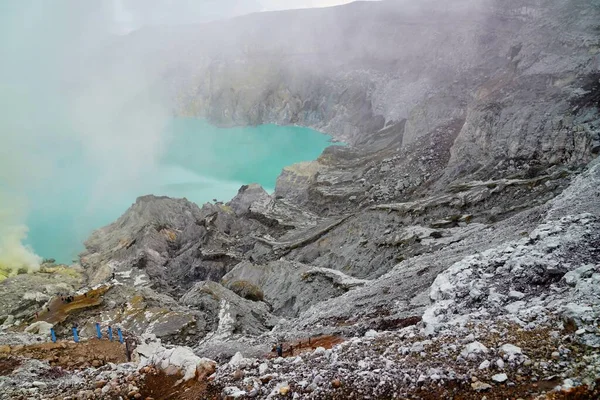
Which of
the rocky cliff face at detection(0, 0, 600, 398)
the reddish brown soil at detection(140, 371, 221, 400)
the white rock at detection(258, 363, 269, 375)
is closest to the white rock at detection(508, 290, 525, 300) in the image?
the rocky cliff face at detection(0, 0, 600, 398)

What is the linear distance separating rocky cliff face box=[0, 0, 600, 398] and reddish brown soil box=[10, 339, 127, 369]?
5078 mm

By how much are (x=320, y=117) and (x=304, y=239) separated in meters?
91.6

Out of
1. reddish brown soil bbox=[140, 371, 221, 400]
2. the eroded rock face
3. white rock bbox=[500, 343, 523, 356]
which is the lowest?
white rock bbox=[500, 343, 523, 356]

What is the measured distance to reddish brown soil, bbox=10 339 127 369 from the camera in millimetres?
14625

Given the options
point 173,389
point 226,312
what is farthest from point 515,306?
point 226,312

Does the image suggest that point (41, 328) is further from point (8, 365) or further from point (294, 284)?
point (294, 284)

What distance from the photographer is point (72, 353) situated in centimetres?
1523

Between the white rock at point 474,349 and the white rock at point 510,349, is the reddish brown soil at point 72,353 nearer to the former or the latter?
the white rock at point 474,349

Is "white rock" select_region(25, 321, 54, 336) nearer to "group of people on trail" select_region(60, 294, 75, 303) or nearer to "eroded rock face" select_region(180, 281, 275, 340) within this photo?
"group of people on trail" select_region(60, 294, 75, 303)

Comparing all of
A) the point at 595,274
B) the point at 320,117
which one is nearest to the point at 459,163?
the point at 595,274

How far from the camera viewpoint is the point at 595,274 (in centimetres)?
984

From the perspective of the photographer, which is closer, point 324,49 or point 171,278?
point 171,278

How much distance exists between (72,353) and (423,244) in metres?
22.9

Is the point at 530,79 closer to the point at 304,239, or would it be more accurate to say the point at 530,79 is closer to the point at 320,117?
the point at 304,239
